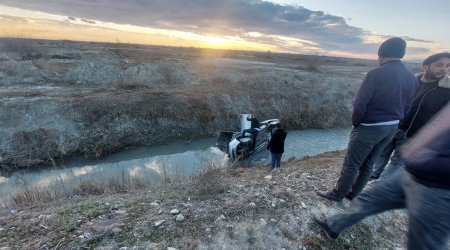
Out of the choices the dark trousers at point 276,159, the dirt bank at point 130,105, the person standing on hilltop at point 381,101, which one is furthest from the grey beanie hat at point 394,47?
the dirt bank at point 130,105

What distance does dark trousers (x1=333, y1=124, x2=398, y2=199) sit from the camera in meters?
3.83

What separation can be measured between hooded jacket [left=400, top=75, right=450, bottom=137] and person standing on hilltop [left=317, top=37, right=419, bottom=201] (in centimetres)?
53

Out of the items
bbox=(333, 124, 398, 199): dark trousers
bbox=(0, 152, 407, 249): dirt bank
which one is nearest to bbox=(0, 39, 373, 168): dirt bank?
bbox=(0, 152, 407, 249): dirt bank

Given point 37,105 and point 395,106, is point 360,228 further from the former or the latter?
point 37,105

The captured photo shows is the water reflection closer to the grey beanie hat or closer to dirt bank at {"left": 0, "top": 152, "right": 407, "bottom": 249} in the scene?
dirt bank at {"left": 0, "top": 152, "right": 407, "bottom": 249}

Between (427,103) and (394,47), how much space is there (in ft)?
4.29

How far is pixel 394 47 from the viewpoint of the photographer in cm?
360

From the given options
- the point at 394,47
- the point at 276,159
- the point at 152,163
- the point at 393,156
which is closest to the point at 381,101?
the point at 394,47

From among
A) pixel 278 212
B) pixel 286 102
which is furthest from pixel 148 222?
pixel 286 102

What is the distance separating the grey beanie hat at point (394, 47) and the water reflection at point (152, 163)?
5.03 metres

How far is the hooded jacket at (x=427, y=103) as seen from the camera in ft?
13.8

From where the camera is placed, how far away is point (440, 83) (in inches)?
166

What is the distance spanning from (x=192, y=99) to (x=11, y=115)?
8415 millimetres

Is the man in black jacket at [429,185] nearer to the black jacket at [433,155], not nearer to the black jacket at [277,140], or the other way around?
the black jacket at [433,155]
